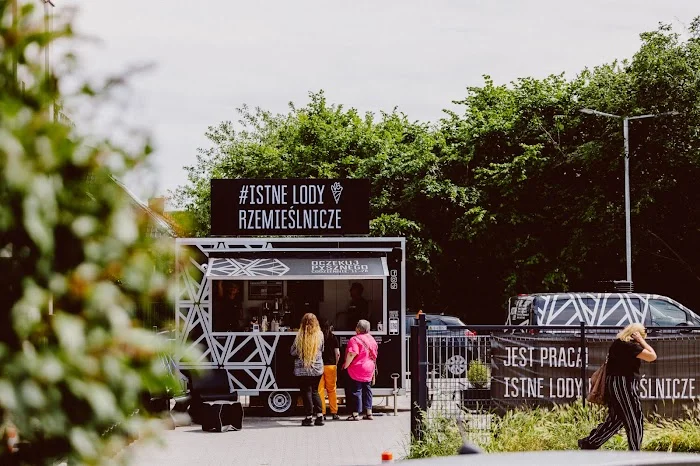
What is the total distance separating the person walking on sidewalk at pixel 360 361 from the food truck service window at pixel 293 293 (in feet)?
4.19

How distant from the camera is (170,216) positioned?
3.02 m

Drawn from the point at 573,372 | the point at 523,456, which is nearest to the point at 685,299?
the point at 573,372

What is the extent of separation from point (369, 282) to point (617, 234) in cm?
1840

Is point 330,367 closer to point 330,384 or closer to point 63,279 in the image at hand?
point 330,384

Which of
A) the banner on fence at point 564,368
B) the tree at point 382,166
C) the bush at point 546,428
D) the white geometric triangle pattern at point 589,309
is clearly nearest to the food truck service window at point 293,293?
the white geometric triangle pattern at point 589,309

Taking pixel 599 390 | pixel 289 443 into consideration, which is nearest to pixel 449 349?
pixel 599 390

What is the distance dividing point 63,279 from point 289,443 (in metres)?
13.3

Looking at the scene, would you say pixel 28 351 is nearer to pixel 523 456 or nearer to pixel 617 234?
pixel 523 456

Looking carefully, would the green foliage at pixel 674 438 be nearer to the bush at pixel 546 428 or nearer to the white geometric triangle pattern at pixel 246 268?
the bush at pixel 546 428

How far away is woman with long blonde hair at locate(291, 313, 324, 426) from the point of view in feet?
57.6

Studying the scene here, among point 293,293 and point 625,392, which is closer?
point 625,392

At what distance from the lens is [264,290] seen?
2189 cm

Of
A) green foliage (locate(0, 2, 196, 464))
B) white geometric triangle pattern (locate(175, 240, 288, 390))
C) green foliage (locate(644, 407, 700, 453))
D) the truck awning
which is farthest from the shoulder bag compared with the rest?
green foliage (locate(0, 2, 196, 464))

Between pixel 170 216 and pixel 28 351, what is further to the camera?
pixel 170 216
